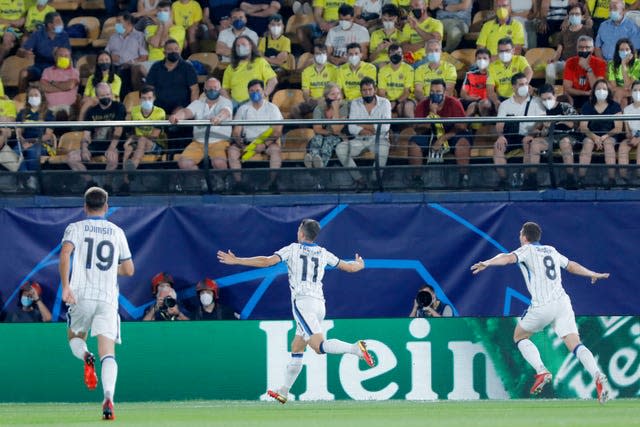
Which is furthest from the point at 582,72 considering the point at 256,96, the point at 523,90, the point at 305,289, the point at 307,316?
the point at 307,316

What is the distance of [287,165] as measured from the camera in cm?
1875

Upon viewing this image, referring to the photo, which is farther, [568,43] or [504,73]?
[568,43]

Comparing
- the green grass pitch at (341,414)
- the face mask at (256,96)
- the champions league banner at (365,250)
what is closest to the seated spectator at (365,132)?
the champions league banner at (365,250)

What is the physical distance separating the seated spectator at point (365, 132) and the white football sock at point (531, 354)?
4.04 m

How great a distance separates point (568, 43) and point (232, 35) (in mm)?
4848

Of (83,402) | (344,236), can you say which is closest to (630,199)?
(344,236)

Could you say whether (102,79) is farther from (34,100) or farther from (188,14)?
(188,14)

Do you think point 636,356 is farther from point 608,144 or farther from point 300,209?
point 300,209

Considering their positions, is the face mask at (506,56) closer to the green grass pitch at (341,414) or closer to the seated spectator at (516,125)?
the seated spectator at (516,125)

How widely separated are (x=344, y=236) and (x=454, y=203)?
4.95 ft

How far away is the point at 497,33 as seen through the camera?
2014 centimetres

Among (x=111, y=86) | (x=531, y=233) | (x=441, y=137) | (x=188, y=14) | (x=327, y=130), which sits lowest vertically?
(x=531, y=233)

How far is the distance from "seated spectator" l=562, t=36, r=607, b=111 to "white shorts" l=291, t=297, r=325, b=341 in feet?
20.3

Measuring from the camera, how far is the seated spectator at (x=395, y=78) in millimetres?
19469
